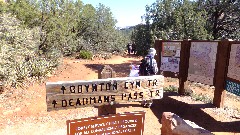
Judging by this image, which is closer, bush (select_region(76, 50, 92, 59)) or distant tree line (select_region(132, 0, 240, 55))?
distant tree line (select_region(132, 0, 240, 55))

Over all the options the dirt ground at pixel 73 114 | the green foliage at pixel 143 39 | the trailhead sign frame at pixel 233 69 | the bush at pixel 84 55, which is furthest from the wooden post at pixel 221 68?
the bush at pixel 84 55

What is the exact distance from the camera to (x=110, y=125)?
3.11 metres

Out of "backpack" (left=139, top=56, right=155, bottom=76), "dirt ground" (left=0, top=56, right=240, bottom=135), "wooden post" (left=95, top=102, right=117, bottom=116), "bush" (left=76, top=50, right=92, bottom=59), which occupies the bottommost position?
"dirt ground" (left=0, top=56, right=240, bottom=135)

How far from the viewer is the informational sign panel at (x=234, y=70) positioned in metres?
7.21

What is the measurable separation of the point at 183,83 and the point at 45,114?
5.07m

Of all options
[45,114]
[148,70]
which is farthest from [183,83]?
[45,114]

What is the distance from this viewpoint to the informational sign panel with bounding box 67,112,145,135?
2.90 metres

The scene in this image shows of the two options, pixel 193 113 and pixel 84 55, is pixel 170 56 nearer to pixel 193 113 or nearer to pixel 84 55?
pixel 193 113

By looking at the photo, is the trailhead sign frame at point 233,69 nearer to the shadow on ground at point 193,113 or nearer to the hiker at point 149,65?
the shadow on ground at point 193,113

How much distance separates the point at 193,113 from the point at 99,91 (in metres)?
5.51

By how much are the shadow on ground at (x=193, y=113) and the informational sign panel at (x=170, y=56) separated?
47.4 inches

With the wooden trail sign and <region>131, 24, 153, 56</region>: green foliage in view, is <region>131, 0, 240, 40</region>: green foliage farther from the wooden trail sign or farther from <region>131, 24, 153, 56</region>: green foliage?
the wooden trail sign

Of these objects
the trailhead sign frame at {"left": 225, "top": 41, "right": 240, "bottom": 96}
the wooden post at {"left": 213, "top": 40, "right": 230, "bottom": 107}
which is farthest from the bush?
the trailhead sign frame at {"left": 225, "top": 41, "right": 240, "bottom": 96}

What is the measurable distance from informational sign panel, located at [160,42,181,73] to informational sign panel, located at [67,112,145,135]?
6.89m
